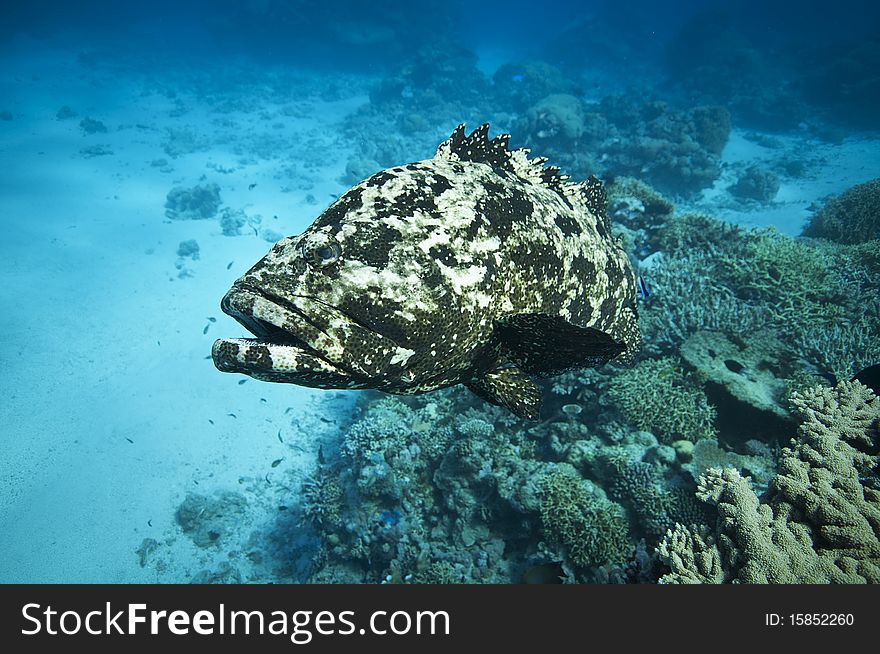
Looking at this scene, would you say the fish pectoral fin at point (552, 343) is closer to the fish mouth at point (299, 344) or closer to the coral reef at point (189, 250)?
the fish mouth at point (299, 344)

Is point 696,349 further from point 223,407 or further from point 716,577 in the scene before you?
point 223,407

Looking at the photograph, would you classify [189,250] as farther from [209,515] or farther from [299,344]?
[299,344]

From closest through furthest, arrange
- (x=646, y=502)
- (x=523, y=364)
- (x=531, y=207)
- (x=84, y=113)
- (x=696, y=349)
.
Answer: (x=531, y=207)
(x=523, y=364)
(x=646, y=502)
(x=696, y=349)
(x=84, y=113)

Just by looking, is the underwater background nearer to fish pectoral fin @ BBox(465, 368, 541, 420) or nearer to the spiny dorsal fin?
fish pectoral fin @ BBox(465, 368, 541, 420)

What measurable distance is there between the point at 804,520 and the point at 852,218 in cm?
1178

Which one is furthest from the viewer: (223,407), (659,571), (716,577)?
(223,407)

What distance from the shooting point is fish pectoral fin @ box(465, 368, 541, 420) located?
8.82 feet

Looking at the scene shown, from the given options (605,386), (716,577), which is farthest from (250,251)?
(716,577)

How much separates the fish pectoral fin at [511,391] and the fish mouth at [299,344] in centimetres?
94

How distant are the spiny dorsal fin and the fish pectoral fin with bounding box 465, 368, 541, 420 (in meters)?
1.40

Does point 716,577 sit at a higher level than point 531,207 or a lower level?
lower

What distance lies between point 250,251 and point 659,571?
18259 millimetres

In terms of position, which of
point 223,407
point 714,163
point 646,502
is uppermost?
point 714,163

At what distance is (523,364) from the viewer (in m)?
2.75
